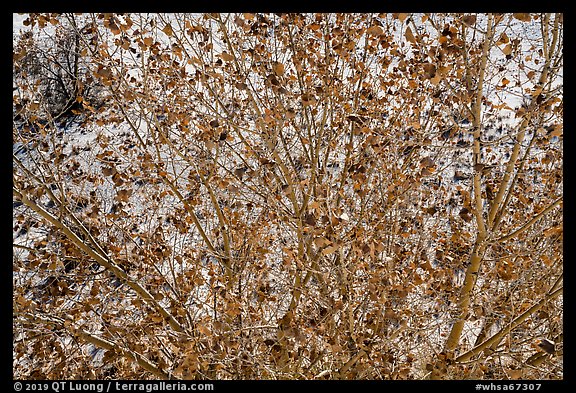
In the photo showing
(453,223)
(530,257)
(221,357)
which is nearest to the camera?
(221,357)

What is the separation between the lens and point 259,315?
13.0 ft

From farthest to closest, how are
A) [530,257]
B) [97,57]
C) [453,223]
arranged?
1. [453,223]
2. [530,257]
3. [97,57]

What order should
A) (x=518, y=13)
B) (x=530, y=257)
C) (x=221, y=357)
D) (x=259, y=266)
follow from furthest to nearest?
(x=259, y=266)
(x=530, y=257)
(x=221, y=357)
(x=518, y=13)

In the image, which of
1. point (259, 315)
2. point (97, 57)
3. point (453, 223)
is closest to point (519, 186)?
point (453, 223)

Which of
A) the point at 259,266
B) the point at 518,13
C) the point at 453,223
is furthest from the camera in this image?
the point at 453,223

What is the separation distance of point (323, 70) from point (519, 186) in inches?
81.6

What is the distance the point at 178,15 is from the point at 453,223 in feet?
9.74

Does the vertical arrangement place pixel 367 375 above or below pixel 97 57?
below

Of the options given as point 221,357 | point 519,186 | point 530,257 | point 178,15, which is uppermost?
point 178,15

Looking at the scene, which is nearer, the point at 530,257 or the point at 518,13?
the point at 518,13
